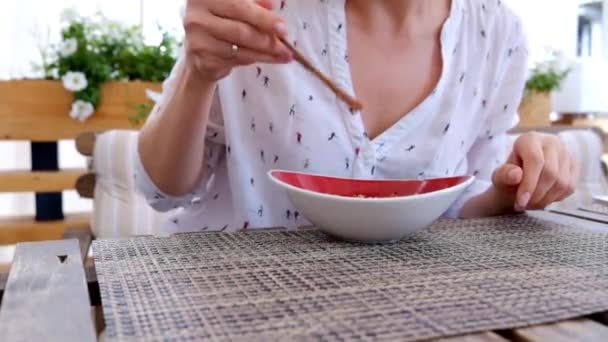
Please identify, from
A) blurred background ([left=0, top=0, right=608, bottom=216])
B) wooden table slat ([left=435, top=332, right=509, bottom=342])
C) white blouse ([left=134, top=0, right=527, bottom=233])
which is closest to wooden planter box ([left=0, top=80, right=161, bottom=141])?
blurred background ([left=0, top=0, right=608, bottom=216])

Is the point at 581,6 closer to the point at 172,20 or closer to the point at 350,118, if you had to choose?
the point at 172,20

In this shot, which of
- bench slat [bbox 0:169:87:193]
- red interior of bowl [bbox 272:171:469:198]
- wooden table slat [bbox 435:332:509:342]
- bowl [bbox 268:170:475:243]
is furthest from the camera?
bench slat [bbox 0:169:87:193]

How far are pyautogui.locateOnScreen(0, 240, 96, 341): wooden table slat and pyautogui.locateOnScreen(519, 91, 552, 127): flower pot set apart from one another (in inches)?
77.7

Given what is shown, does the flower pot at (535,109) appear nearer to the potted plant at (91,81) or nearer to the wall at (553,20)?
the wall at (553,20)

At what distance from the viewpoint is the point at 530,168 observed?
752 mm

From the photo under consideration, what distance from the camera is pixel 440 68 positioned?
0.95 metres

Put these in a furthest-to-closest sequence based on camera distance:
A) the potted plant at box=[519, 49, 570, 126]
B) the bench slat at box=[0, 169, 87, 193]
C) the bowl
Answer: the potted plant at box=[519, 49, 570, 126]
the bench slat at box=[0, 169, 87, 193]
the bowl

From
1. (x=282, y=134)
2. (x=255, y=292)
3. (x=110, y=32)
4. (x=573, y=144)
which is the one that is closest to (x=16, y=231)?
(x=110, y=32)

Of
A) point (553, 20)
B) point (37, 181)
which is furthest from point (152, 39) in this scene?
point (553, 20)

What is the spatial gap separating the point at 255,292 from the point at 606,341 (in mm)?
218

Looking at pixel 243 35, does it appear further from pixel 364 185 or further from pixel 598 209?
pixel 598 209

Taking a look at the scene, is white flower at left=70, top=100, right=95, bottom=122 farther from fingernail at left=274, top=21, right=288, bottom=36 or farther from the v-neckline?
fingernail at left=274, top=21, right=288, bottom=36

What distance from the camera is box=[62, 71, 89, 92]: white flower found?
1.70m

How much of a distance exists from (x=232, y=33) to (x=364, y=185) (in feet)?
0.74
